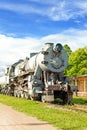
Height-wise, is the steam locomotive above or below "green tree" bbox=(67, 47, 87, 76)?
below

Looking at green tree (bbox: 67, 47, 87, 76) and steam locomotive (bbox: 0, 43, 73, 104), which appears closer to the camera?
steam locomotive (bbox: 0, 43, 73, 104)

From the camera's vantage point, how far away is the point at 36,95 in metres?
26.2

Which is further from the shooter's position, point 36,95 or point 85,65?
point 85,65

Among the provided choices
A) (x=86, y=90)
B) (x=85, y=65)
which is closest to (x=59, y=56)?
(x=86, y=90)

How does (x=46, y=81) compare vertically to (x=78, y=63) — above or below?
below

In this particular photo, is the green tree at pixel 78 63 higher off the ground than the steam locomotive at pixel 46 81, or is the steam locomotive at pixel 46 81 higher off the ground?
the green tree at pixel 78 63

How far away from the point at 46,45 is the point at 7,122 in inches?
524

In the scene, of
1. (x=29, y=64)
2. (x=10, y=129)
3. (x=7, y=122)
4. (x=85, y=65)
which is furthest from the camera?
(x=85, y=65)

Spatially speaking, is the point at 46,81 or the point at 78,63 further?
the point at 78,63

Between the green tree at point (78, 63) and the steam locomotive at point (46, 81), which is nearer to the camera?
the steam locomotive at point (46, 81)

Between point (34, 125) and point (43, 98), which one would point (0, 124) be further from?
point (43, 98)

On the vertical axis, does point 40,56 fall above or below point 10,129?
above

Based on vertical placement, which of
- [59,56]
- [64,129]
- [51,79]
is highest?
[59,56]

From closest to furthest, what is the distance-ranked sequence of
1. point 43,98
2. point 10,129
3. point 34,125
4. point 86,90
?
point 10,129 → point 34,125 → point 43,98 → point 86,90
